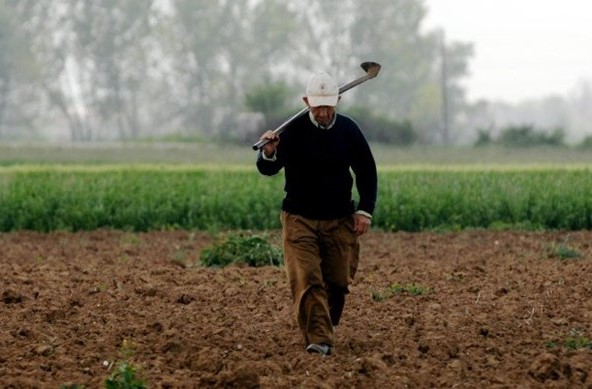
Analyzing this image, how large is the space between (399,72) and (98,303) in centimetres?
6661

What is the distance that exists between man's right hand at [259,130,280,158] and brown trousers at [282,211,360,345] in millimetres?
534

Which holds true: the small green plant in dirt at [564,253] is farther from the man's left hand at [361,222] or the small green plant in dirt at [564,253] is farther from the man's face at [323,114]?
the man's face at [323,114]

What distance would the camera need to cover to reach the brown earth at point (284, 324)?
8156mm

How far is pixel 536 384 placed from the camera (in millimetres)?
7941

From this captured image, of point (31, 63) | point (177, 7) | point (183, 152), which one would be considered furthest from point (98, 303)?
point (177, 7)

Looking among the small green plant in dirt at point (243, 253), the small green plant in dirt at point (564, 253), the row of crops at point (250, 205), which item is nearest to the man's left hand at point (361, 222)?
the small green plant in dirt at point (243, 253)

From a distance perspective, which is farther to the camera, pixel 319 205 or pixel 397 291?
pixel 397 291

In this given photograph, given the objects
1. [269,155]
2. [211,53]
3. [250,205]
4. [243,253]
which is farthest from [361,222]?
[211,53]

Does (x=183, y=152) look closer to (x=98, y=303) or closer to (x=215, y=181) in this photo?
(x=215, y=181)

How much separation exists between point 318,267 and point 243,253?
19.7 ft

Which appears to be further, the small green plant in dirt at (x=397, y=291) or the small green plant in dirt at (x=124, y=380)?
the small green plant in dirt at (x=397, y=291)

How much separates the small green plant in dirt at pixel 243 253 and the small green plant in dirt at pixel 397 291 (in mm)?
2713

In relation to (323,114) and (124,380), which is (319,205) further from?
(124,380)

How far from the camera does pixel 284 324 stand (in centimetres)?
1032
